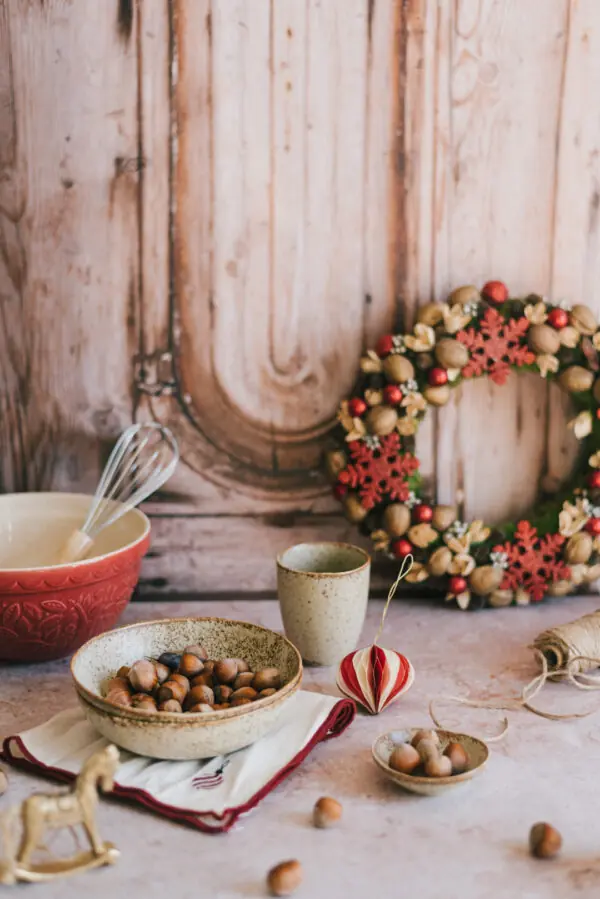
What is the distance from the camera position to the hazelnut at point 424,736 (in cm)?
80

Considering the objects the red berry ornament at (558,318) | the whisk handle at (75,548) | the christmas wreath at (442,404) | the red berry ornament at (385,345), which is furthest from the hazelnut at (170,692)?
the red berry ornament at (558,318)

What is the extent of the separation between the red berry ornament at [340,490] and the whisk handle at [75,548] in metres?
0.29

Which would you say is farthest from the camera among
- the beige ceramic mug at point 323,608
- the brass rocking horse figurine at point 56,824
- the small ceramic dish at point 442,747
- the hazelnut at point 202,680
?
the beige ceramic mug at point 323,608

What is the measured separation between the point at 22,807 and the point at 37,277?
66 cm

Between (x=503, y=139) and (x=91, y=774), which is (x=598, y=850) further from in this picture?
(x=503, y=139)

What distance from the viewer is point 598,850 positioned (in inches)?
27.5

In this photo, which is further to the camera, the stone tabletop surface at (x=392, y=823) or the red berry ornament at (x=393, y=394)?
the red berry ornament at (x=393, y=394)

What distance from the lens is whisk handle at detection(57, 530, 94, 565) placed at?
1042mm

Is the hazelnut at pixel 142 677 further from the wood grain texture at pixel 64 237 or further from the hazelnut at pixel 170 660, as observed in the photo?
the wood grain texture at pixel 64 237

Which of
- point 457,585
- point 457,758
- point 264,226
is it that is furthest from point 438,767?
point 264,226

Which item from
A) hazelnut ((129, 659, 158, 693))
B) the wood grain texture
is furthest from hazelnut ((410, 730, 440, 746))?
the wood grain texture

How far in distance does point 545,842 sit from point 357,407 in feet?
1.80

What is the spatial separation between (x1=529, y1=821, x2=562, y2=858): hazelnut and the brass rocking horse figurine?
293 millimetres

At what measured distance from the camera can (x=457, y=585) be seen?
1.12 meters
